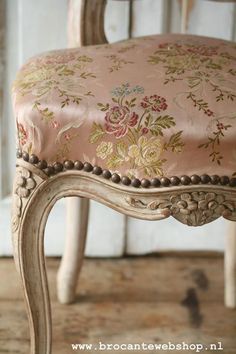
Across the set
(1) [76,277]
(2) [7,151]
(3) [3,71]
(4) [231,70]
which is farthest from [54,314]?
(4) [231,70]

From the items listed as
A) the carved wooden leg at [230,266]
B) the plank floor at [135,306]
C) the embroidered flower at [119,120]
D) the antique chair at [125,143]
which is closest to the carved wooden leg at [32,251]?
the antique chair at [125,143]

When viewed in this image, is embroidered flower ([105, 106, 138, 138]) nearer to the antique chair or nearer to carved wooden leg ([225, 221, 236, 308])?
the antique chair

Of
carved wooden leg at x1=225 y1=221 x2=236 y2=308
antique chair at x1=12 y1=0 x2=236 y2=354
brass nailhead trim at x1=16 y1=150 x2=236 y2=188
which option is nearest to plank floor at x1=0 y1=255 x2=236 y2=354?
carved wooden leg at x1=225 y1=221 x2=236 y2=308

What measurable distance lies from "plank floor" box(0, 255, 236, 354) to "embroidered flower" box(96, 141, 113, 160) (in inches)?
18.8

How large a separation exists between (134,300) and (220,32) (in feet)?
1.97

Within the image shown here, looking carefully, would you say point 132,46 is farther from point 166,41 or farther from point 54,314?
point 54,314

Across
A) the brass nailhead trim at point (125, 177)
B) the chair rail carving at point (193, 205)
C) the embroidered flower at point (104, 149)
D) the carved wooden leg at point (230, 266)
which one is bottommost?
the carved wooden leg at point (230, 266)

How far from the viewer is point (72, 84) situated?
0.84 metres

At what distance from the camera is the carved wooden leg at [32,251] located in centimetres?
84

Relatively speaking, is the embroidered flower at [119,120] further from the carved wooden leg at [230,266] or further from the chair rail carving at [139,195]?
the carved wooden leg at [230,266]

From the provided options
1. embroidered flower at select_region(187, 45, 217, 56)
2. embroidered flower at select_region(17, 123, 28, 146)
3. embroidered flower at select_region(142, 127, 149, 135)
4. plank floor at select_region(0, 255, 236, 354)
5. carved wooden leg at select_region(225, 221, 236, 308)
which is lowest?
plank floor at select_region(0, 255, 236, 354)

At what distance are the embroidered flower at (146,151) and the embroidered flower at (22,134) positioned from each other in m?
0.14

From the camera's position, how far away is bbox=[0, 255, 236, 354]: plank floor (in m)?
1.18

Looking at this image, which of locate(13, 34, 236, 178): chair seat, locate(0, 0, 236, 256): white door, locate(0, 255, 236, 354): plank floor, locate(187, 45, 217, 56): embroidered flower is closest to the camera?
locate(13, 34, 236, 178): chair seat
